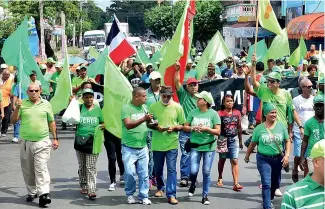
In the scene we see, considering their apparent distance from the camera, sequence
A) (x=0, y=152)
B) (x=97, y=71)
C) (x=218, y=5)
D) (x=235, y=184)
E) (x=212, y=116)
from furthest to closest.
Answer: (x=218, y=5), (x=97, y=71), (x=0, y=152), (x=235, y=184), (x=212, y=116)

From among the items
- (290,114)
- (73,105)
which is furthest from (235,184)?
(73,105)

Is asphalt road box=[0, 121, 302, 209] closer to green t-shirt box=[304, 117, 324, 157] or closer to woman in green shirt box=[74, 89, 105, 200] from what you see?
woman in green shirt box=[74, 89, 105, 200]

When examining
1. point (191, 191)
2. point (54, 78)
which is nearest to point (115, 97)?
point (191, 191)

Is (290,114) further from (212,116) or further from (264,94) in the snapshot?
(212,116)

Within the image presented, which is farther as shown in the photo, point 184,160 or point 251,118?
point 251,118

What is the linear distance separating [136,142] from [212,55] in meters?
7.00

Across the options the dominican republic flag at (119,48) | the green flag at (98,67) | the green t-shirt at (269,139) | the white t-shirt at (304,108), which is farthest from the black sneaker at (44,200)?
the green flag at (98,67)

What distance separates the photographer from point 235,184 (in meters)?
9.30

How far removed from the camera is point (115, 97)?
9.10 metres

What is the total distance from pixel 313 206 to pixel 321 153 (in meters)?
0.32

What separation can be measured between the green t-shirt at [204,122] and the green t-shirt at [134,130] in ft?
2.17

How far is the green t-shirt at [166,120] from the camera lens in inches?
331

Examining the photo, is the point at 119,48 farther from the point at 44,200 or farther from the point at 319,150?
the point at 319,150

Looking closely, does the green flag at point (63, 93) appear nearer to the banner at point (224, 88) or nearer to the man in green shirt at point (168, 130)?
the man in green shirt at point (168, 130)
